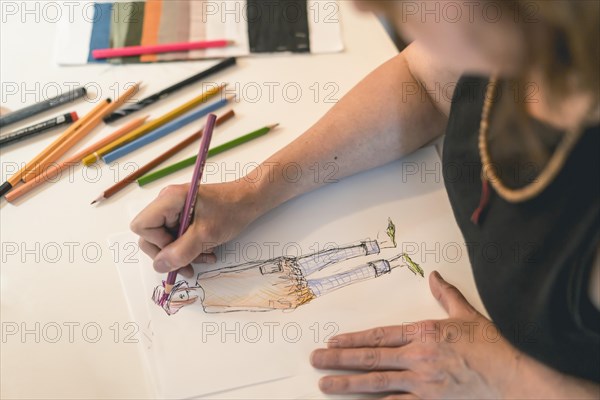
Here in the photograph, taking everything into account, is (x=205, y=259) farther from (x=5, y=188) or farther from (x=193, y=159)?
(x=5, y=188)

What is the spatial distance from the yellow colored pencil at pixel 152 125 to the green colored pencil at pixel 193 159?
71 millimetres

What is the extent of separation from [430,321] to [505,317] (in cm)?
8

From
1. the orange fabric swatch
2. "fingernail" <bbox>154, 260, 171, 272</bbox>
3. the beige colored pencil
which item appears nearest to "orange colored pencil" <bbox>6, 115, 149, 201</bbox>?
the beige colored pencil

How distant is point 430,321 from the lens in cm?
65

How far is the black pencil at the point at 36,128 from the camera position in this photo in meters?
0.80

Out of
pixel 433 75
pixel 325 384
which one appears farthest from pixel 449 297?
pixel 433 75

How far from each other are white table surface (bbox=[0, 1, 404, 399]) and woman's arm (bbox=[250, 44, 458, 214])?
0.06 m

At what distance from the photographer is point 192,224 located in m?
0.69

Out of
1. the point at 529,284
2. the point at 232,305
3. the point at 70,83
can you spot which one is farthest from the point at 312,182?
the point at 70,83

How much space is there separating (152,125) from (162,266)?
24 cm

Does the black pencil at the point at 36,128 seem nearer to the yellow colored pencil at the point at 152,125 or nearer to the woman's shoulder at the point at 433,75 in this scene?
the yellow colored pencil at the point at 152,125

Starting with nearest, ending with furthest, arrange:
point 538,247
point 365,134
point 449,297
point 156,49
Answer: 1. point 538,247
2. point 449,297
3. point 365,134
4. point 156,49

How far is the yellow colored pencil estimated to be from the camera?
79 centimetres

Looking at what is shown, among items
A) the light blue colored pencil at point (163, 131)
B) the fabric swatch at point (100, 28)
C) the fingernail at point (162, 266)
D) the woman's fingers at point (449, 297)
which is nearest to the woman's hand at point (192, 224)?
the fingernail at point (162, 266)
